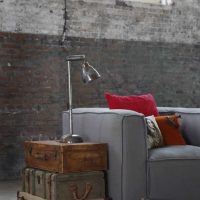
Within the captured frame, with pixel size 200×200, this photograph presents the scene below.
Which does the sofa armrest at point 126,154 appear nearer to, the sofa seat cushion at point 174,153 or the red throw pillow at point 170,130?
the sofa seat cushion at point 174,153

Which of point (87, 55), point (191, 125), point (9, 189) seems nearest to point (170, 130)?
point (191, 125)

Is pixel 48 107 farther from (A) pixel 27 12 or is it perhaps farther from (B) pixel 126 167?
(B) pixel 126 167

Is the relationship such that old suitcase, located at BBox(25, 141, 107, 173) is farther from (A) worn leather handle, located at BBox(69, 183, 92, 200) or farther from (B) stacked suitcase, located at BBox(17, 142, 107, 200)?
(A) worn leather handle, located at BBox(69, 183, 92, 200)

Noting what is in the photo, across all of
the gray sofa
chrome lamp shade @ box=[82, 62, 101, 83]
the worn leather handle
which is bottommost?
the worn leather handle

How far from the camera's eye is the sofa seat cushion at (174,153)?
11.1ft

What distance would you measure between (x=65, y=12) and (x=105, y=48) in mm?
660

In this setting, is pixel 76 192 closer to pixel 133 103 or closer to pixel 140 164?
pixel 140 164

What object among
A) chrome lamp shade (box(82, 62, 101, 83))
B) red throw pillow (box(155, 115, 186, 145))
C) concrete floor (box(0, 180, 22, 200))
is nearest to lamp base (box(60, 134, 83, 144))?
chrome lamp shade (box(82, 62, 101, 83))

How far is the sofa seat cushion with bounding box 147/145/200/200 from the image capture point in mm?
3369

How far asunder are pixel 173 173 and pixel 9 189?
6.89ft

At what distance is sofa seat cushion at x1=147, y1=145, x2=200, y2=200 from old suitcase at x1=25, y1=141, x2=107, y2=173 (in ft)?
1.14

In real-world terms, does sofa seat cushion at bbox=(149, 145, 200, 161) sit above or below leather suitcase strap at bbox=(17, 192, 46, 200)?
above

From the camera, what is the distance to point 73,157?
132 inches

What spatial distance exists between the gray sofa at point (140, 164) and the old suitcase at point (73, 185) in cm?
9
